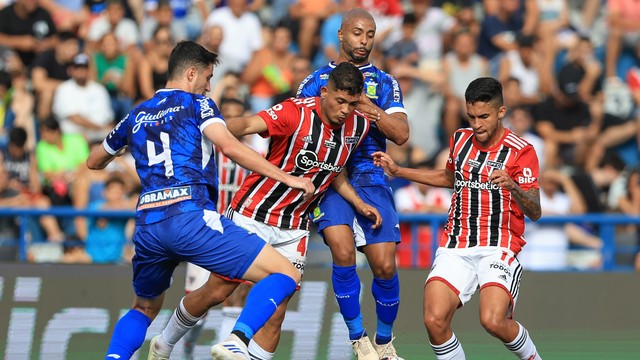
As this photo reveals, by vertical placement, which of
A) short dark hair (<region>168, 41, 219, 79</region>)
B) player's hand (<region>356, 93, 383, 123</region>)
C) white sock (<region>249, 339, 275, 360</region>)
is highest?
short dark hair (<region>168, 41, 219, 79</region>)

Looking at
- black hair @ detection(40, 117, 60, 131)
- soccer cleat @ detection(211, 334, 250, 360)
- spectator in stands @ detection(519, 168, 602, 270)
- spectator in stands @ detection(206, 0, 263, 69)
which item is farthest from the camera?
spectator in stands @ detection(206, 0, 263, 69)

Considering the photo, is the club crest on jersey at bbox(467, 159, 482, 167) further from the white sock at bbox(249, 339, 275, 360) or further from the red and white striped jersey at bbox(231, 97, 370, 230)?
the white sock at bbox(249, 339, 275, 360)

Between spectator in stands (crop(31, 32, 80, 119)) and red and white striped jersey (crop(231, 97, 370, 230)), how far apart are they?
270 inches

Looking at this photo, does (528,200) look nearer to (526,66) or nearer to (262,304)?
(262,304)

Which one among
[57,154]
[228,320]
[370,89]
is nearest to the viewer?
[370,89]

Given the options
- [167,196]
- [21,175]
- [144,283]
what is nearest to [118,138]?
[167,196]

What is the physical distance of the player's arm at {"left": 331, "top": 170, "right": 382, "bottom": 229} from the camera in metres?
9.63

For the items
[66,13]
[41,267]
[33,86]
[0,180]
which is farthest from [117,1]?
[41,267]

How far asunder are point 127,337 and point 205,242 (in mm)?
1022

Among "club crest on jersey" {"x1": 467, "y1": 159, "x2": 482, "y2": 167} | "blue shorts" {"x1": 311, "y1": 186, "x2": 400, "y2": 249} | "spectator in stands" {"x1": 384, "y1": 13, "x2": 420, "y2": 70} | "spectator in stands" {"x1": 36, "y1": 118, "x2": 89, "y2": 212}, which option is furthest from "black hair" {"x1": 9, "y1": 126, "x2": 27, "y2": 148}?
"club crest on jersey" {"x1": 467, "y1": 159, "x2": 482, "y2": 167}

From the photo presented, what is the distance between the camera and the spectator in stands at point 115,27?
16.5 meters

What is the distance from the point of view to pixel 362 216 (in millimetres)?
9820

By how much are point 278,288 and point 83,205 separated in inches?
248

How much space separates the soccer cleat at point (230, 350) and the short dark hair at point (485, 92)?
257 centimetres
